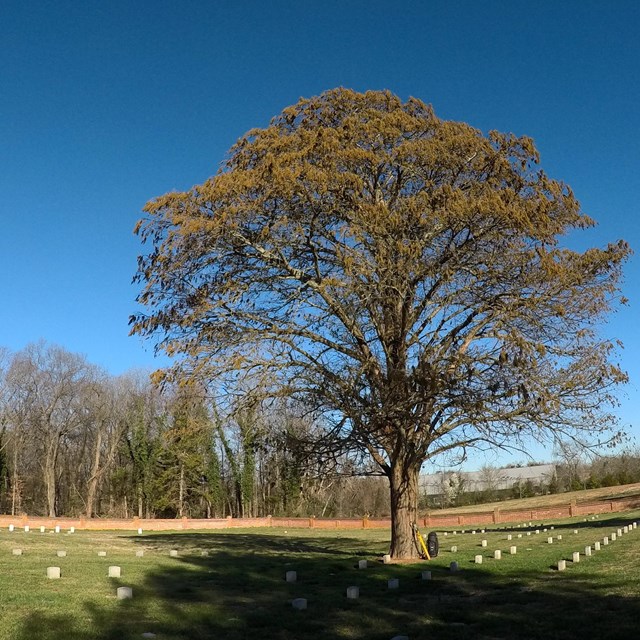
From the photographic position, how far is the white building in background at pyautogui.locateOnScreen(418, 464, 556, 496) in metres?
68.6

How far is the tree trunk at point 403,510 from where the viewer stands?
16778mm

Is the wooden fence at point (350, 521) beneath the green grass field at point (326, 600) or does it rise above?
beneath

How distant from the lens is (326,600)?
1035cm

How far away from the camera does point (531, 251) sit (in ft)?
52.4

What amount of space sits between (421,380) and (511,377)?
2177 millimetres

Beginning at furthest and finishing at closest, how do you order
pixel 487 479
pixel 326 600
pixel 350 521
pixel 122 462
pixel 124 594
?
pixel 487 479
pixel 122 462
pixel 350 521
pixel 326 600
pixel 124 594

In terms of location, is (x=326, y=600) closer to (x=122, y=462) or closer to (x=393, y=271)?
(x=393, y=271)

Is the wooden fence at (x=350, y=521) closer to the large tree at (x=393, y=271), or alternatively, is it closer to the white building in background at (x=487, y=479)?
the white building in background at (x=487, y=479)

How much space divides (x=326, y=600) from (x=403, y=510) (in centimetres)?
678

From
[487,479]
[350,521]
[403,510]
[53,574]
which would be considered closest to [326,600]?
[53,574]

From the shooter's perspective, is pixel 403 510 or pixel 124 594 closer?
pixel 124 594

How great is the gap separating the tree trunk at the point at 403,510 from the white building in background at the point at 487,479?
147 feet

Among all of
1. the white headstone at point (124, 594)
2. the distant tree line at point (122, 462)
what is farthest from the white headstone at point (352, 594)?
the distant tree line at point (122, 462)

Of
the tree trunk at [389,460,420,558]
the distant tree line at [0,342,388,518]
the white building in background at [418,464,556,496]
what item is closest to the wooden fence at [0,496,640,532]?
the distant tree line at [0,342,388,518]
